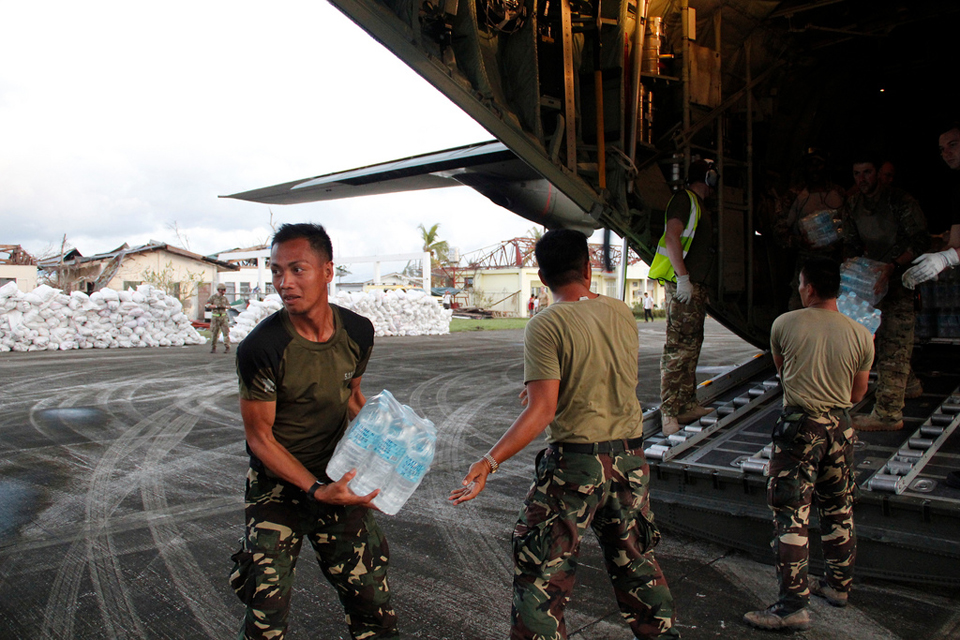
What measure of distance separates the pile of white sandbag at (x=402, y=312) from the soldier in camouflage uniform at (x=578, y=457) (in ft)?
67.8

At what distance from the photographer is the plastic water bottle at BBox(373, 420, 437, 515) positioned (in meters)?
2.14

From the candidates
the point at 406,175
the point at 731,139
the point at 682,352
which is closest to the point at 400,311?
the point at 406,175

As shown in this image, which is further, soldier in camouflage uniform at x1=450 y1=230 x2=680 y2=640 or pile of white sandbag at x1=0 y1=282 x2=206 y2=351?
pile of white sandbag at x1=0 y1=282 x2=206 y2=351

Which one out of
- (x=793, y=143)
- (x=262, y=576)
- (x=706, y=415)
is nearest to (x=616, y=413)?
(x=262, y=576)

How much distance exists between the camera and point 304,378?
227cm

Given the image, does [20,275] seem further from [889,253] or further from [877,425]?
[877,425]

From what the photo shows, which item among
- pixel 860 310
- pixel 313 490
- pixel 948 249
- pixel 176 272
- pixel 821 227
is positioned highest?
pixel 176 272

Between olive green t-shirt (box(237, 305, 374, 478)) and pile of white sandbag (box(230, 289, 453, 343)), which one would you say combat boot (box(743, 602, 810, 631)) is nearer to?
olive green t-shirt (box(237, 305, 374, 478))

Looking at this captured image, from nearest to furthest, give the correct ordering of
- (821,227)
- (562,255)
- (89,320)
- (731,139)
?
1. (562,255)
2. (821,227)
3. (731,139)
4. (89,320)

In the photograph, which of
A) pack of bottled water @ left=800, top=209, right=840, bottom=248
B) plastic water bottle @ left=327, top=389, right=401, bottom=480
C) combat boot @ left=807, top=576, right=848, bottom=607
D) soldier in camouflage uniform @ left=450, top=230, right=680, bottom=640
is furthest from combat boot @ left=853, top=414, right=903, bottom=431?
plastic water bottle @ left=327, top=389, right=401, bottom=480

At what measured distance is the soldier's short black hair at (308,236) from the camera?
2320 millimetres

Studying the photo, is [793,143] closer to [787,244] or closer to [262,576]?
[787,244]

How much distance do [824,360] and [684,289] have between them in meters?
2.10

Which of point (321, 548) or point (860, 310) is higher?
point (860, 310)
